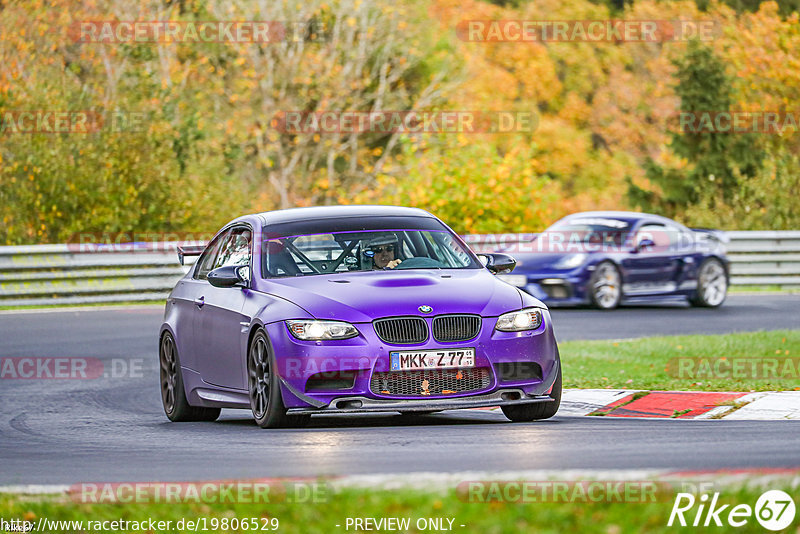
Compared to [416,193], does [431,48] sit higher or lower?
higher

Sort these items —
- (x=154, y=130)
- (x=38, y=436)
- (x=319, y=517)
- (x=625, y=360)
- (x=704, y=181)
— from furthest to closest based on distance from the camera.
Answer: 1. (x=704, y=181)
2. (x=154, y=130)
3. (x=625, y=360)
4. (x=38, y=436)
5. (x=319, y=517)

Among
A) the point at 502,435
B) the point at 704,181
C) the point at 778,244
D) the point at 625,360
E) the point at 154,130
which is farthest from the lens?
the point at 704,181

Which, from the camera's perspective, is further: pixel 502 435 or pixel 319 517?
pixel 502 435

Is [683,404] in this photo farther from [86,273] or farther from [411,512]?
[86,273]

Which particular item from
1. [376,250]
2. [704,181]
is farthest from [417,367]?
[704,181]

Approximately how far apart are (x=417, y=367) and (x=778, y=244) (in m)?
19.8

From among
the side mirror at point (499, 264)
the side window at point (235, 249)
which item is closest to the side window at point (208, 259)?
the side window at point (235, 249)

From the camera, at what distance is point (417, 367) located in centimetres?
1023

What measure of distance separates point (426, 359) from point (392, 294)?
0.52 metres

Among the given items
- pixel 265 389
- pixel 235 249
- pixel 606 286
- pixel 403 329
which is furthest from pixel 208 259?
pixel 606 286

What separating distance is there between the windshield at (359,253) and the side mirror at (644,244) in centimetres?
1328

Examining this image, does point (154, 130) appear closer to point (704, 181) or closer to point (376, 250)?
point (704, 181)

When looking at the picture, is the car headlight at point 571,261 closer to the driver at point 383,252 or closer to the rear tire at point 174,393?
the rear tire at point 174,393

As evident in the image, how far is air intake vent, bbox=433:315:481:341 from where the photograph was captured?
405 inches
